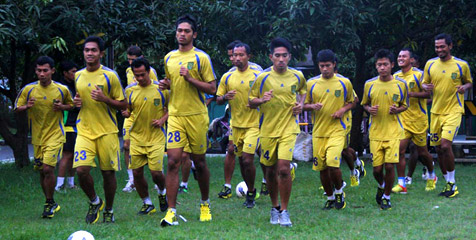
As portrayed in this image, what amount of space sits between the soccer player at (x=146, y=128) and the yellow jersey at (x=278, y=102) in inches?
58.5

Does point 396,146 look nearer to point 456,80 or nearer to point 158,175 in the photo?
point 456,80

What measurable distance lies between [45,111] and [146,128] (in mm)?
1516

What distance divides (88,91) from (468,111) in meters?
13.3

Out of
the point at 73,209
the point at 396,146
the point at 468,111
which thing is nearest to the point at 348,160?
the point at 396,146

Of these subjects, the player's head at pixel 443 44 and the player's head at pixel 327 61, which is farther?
the player's head at pixel 443 44

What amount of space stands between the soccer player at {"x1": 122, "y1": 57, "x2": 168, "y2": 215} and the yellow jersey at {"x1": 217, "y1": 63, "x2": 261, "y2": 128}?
1.65 meters

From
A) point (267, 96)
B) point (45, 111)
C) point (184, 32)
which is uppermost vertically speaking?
point (184, 32)

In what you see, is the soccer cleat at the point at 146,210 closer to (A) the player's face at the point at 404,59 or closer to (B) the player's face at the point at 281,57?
(B) the player's face at the point at 281,57

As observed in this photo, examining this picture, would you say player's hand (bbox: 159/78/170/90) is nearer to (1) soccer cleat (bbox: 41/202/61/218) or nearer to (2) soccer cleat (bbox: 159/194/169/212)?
(2) soccer cleat (bbox: 159/194/169/212)

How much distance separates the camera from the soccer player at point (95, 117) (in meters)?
8.52

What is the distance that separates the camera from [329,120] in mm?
9875

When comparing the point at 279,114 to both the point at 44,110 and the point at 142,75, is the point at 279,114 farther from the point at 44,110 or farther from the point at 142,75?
the point at 44,110

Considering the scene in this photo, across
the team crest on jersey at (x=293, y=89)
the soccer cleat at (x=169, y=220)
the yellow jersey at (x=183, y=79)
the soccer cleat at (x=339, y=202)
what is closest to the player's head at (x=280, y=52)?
the team crest on jersey at (x=293, y=89)

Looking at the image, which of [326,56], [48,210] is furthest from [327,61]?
[48,210]
